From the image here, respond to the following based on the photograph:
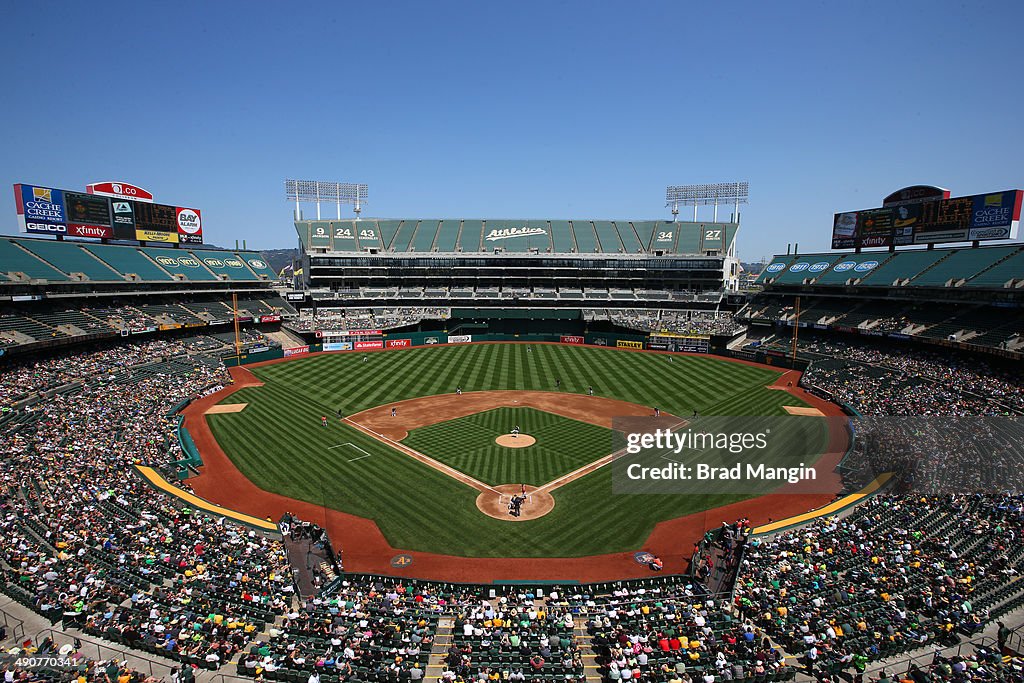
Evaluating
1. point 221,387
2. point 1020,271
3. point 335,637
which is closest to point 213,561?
point 335,637

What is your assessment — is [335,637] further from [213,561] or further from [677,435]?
[677,435]

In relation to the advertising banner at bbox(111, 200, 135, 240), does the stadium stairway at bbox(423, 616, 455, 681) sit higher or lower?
lower

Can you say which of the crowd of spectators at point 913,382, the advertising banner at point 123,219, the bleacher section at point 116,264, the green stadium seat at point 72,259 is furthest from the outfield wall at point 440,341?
the advertising banner at point 123,219

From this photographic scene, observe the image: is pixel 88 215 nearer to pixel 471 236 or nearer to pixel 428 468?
pixel 471 236

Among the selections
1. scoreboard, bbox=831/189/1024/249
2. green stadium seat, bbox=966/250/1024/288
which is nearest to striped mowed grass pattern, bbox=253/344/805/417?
green stadium seat, bbox=966/250/1024/288

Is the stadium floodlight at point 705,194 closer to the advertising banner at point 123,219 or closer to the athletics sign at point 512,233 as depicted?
the athletics sign at point 512,233

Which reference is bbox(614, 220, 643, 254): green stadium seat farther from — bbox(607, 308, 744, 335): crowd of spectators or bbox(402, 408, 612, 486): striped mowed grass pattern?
bbox(402, 408, 612, 486): striped mowed grass pattern
